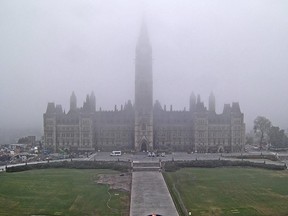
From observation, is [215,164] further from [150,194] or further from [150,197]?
[150,197]

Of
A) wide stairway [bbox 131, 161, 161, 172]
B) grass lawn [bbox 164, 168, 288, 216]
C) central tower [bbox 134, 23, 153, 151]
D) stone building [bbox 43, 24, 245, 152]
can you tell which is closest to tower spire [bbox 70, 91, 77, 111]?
stone building [bbox 43, 24, 245, 152]

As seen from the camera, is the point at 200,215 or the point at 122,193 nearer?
the point at 200,215

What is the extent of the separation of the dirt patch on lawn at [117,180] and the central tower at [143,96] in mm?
40343

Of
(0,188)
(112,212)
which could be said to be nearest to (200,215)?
(112,212)

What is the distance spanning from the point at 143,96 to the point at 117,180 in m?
51.1

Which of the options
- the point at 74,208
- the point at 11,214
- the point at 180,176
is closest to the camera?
the point at 11,214

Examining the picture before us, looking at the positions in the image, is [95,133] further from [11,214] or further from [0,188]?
[11,214]

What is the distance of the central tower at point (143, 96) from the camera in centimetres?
9944

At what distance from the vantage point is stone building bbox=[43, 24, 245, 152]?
100m

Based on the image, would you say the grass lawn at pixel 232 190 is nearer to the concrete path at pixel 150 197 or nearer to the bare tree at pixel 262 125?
the concrete path at pixel 150 197

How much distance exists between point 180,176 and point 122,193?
534 inches

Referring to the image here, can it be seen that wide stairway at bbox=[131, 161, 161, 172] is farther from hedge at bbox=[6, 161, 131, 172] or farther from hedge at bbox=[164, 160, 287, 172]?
hedge at bbox=[164, 160, 287, 172]

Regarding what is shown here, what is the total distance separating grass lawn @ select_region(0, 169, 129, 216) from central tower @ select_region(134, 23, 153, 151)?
40796 millimetres

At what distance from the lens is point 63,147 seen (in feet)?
329
